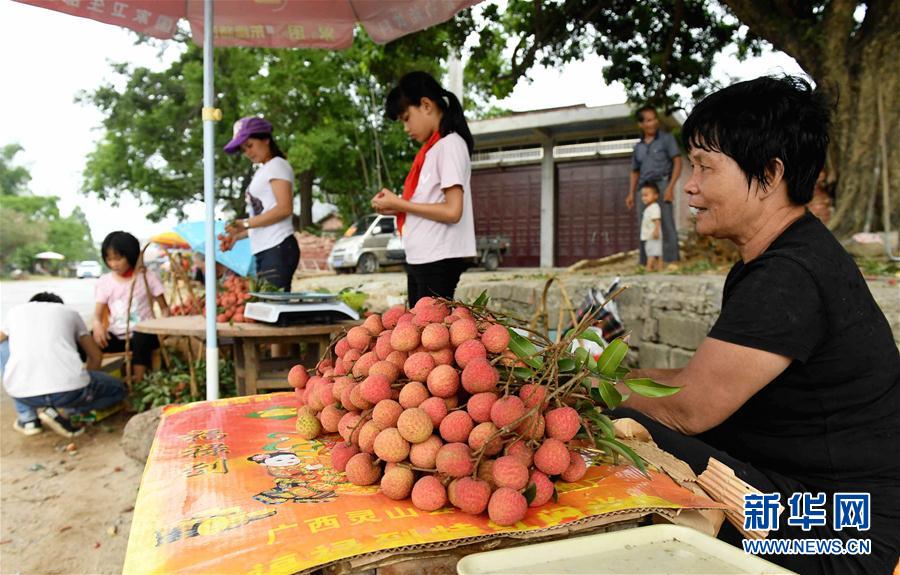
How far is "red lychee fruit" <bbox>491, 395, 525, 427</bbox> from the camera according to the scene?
908 millimetres

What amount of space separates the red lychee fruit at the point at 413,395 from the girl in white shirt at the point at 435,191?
4.72 feet

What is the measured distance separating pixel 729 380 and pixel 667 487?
30cm

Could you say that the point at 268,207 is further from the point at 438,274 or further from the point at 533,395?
the point at 533,395

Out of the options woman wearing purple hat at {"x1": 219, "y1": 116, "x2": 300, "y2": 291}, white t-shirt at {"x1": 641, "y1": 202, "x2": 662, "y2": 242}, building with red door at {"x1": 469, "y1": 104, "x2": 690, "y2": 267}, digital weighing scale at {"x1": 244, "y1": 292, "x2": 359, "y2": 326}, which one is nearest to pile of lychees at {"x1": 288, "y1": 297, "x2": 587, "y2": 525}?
digital weighing scale at {"x1": 244, "y1": 292, "x2": 359, "y2": 326}

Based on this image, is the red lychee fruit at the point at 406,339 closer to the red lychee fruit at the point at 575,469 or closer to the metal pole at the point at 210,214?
the red lychee fruit at the point at 575,469

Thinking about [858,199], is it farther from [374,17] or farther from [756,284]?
[756,284]

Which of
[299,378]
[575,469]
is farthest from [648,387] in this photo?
[299,378]

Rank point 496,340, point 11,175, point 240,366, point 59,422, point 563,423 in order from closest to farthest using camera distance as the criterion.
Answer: point 563,423 < point 496,340 < point 240,366 < point 59,422 < point 11,175

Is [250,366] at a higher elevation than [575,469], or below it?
below

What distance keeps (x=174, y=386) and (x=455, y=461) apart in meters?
3.76

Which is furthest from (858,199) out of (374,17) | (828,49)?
(374,17)

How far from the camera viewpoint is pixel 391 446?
956 millimetres

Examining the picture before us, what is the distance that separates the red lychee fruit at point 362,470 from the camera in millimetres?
1009

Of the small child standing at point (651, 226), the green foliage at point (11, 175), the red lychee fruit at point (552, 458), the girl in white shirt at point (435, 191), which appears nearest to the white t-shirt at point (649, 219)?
the small child standing at point (651, 226)
